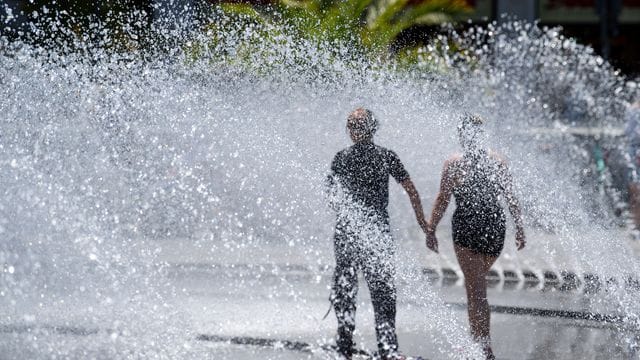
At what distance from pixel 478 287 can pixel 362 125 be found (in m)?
1.20

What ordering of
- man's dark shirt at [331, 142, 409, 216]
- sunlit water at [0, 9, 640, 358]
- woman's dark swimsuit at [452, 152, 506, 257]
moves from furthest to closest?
sunlit water at [0, 9, 640, 358]
man's dark shirt at [331, 142, 409, 216]
woman's dark swimsuit at [452, 152, 506, 257]

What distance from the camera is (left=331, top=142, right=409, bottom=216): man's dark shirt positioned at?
6.21m

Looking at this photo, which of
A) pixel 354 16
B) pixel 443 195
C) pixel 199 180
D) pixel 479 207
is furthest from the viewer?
pixel 354 16

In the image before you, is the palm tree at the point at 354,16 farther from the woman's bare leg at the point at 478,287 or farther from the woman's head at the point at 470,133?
the woman's bare leg at the point at 478,287

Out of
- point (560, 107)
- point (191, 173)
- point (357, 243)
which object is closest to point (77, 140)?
point (191, 173)

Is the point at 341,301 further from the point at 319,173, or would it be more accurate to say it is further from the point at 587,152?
the point at 587,152

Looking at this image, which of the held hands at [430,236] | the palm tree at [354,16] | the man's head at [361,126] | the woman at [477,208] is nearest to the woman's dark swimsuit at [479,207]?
the woman at [477,208]

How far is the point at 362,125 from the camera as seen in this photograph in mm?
6250

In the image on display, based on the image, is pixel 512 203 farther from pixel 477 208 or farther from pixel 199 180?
pixel 199 180

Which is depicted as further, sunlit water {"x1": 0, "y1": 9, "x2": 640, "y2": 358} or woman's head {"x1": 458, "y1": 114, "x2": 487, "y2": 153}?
sunlit water {"x1": 0, "y1": 9, "x2": 640, "y2": 358}

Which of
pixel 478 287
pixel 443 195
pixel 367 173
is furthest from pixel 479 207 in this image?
pixel 367 173

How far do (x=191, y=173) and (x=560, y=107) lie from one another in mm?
7529

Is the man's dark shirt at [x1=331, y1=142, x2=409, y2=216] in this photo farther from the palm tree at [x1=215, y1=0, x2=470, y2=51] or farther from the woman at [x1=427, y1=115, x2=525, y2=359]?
the palm tree at [x1=215, y1=0, x2=470, y2=51]

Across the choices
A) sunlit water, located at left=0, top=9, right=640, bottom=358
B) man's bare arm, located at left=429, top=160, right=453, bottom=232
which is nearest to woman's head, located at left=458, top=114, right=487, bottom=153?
man's bare arm, located at left=429, top=160, right=453, bottom=232
